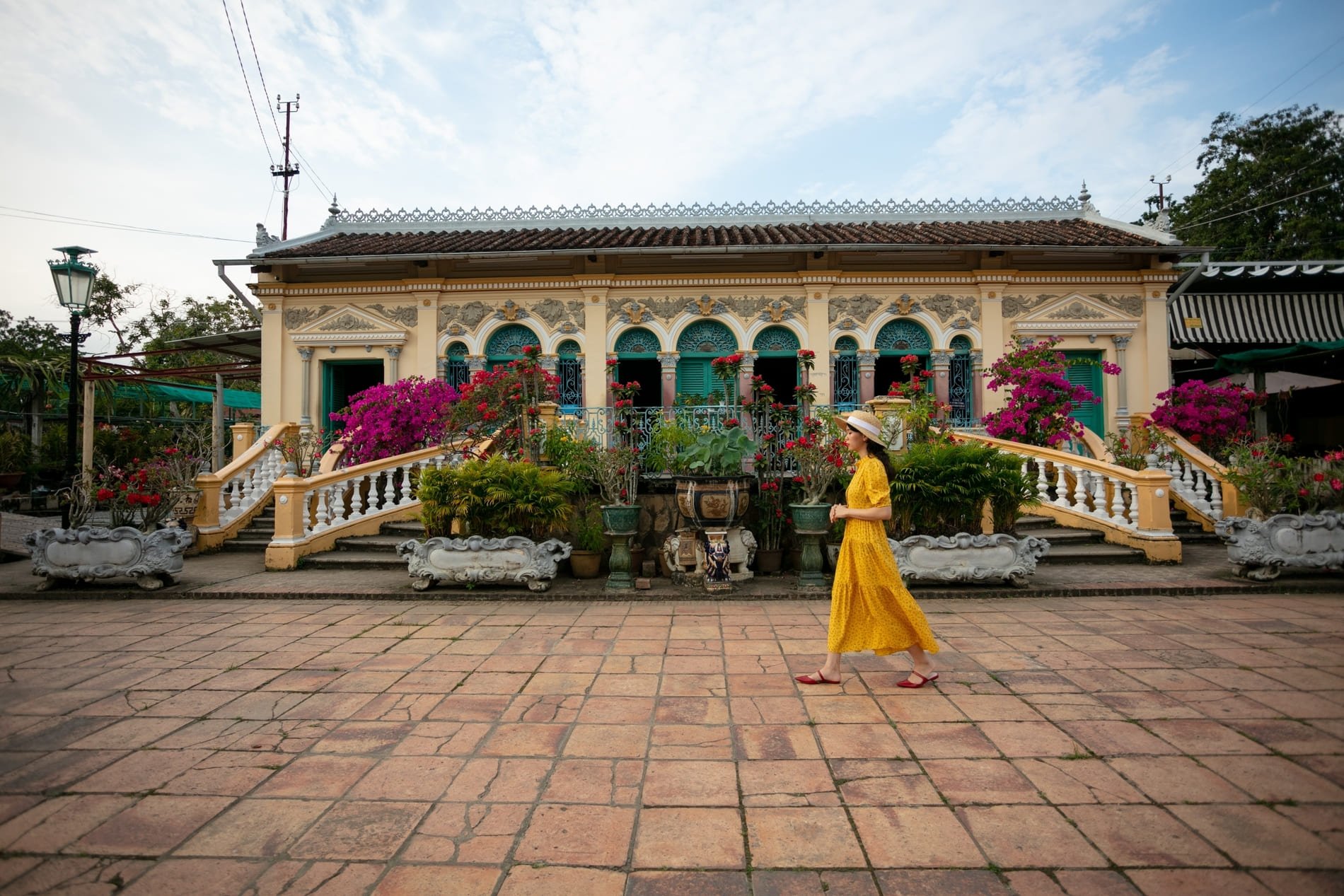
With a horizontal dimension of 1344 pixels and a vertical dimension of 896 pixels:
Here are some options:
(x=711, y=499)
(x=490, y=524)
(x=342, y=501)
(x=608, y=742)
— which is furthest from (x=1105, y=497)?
(x=342, y=501)

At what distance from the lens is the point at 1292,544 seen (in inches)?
259

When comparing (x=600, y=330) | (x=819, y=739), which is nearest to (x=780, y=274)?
(x=600, y=330)

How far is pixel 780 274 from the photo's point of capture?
40.5 ft

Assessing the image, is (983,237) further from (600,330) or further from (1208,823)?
(1208,823)

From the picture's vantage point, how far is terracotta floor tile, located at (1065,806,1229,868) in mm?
2180

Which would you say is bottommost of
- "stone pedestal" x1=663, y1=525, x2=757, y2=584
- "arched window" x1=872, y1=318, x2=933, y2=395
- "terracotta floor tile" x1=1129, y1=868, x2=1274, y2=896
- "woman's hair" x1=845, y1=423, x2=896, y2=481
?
"terracotta floor tile" x1=1129, y1=868, x2=1274, y2=896

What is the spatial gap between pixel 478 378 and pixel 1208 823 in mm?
7953

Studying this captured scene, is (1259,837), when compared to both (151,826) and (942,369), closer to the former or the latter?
(151,826)

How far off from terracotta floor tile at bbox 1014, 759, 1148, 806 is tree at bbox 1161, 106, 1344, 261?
22370 mm

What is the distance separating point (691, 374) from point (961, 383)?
491 centimetres

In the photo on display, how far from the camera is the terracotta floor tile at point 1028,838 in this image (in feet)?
7.17

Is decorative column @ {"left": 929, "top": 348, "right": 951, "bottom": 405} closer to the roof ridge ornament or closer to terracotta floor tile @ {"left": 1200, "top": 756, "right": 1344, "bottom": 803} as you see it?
the roof ridge ornament

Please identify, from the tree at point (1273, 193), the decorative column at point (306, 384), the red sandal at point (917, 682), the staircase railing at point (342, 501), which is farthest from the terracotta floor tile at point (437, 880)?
the tree at point (1273, 193)

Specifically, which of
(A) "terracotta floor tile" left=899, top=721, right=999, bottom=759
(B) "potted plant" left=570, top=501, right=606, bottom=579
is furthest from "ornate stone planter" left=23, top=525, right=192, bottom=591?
(A) "terracotta floor tile" left=899, top=721, right=999, bottom=759
